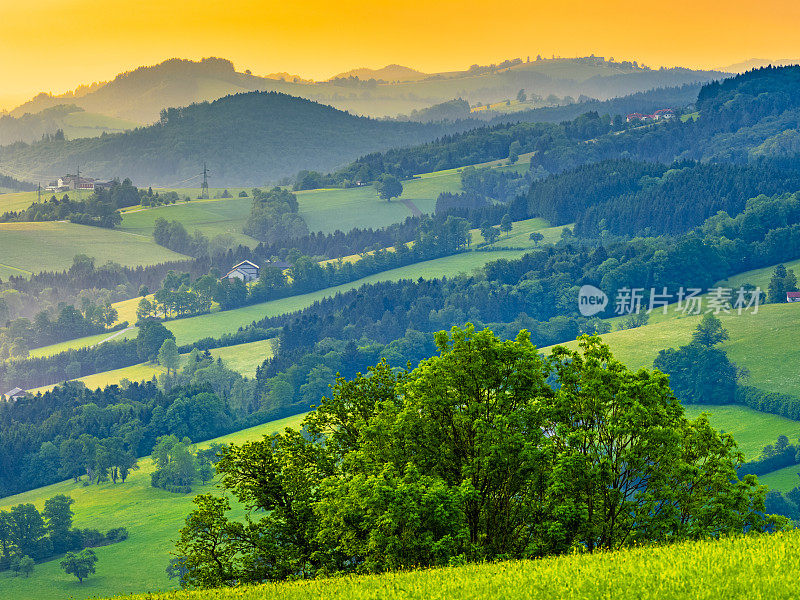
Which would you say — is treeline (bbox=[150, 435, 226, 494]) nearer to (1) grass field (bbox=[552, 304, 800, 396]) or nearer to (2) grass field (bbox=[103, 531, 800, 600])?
(1) grass field (bbox=[552, 304, 800, 396])

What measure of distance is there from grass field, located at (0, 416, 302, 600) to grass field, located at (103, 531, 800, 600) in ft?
256

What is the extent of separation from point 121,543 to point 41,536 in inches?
617

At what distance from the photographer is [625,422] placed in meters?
36.8

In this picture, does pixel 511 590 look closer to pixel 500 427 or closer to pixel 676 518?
pixel 500 427

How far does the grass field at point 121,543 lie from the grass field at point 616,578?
78.1 metres

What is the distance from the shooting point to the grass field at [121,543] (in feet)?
395

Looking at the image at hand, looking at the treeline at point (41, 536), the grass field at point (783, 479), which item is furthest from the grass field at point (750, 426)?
the treeline at point (41, 536)

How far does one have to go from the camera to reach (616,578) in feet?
90.3

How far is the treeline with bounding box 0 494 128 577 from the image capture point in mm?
134875

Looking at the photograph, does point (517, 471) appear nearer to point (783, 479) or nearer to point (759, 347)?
point (783, 479)

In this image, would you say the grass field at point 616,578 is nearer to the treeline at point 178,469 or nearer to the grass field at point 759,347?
the treeline at point 178,469

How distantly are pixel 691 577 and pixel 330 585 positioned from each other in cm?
1226

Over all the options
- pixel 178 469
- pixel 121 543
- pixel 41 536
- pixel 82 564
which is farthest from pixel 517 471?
pixel 178 469

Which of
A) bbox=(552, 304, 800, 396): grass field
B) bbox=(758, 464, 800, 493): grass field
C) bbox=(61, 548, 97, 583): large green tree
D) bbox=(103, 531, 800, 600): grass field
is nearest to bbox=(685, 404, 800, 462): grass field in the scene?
bbox=(758, 464, 800, 493): grass field
